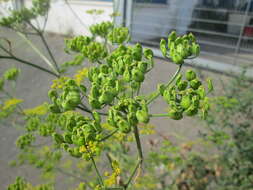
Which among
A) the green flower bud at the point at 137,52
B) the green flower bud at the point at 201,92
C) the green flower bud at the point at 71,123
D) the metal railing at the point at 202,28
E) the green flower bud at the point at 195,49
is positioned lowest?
the metal railing at the point at 202,28

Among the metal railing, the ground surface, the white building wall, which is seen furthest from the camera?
the white building wall

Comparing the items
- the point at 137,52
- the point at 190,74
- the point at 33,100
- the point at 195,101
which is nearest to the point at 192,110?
the point at 195,101

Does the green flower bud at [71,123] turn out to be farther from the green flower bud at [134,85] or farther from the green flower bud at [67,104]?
the green flower bud at [134,85]

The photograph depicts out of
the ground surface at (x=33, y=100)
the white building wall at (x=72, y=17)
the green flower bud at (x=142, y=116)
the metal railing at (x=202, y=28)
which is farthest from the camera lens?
the white building wall at (x=72, y=17)

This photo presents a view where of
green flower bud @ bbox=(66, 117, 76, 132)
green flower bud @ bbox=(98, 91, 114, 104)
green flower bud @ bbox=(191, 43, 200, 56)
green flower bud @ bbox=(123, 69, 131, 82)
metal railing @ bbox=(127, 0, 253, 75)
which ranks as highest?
green flower bud @ bbox=(191, 43, 200, 56)

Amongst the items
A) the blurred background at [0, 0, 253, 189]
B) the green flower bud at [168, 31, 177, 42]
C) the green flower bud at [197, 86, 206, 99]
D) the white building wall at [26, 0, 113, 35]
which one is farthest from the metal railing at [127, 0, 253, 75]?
the green flower bud at [197, 86, 206, 99]

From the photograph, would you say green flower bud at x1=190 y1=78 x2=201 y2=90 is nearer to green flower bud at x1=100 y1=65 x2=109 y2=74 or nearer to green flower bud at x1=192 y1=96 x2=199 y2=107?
green flower bud at x1=192 y1=96 x2=199 y2=107

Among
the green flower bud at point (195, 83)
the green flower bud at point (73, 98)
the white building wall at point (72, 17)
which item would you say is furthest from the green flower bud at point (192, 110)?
the white building wall at point (72, 17)
